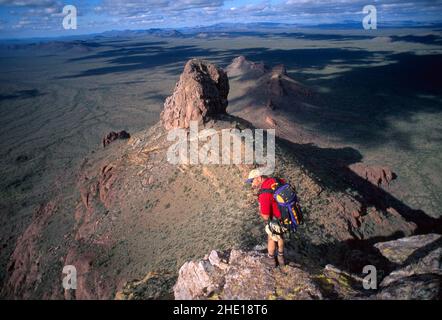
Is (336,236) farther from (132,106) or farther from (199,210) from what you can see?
(132,106)

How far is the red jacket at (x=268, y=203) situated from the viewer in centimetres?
795

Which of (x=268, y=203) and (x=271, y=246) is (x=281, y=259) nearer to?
(x=271, y=246)

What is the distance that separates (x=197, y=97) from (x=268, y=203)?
14993 millimetres

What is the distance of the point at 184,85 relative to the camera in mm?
23016

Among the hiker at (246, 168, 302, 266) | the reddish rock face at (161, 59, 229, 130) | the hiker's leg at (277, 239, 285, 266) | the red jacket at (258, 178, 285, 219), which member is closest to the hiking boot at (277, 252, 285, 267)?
the hiker's leg at (277, 239, 285, 266)

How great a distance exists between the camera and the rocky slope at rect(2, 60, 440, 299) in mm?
10879

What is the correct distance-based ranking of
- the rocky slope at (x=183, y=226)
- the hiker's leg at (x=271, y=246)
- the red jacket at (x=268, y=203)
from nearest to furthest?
1. the red jacket at (x=268, y=203)
2. the hiker's leg at (x=271, y=246)
3. the rocky slope at (x=183, y=226)

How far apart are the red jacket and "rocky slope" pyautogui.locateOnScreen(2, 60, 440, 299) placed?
1.69 meters

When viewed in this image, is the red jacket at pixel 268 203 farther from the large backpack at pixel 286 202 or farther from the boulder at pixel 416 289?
the boulder at pixel 416 289

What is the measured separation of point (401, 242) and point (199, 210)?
364 inches

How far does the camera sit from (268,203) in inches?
314

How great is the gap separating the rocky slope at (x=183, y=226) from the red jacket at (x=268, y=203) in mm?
1689

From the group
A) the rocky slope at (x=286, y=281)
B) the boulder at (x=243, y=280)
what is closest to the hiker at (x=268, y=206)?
the boulder at (x=243, y=280)
